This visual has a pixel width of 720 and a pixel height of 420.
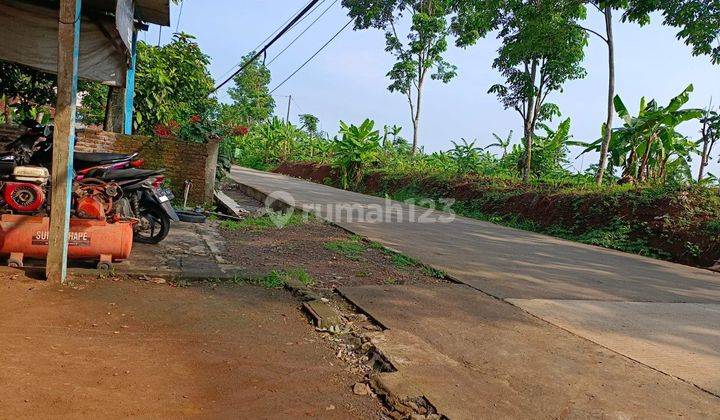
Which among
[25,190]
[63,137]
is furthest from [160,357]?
[25,190]

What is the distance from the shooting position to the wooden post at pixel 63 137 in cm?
388

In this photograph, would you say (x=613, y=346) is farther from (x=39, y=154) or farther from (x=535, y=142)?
(x=535, y=142)

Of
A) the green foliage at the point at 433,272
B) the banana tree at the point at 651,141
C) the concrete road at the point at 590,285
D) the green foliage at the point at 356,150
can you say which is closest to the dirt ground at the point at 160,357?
the green foliage at the point at 433,272

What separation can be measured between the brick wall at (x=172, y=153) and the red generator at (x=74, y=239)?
3770mm

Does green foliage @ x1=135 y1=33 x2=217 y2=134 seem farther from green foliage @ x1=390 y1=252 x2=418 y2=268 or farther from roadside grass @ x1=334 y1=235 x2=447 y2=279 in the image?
green foliage @ x1=390 y1=252 x2=418 y2=268

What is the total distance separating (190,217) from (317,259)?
104 inches

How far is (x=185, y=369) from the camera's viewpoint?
2762 mm

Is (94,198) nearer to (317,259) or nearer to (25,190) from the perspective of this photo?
(25,190)

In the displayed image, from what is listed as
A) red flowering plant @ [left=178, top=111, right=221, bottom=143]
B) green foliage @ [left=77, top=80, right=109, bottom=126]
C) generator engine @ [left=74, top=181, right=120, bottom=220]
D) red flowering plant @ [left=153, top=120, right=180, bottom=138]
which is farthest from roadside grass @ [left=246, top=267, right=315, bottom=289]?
green foliage @ [left=77, top=80, right=109, bottom=126]

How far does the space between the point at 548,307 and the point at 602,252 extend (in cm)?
487

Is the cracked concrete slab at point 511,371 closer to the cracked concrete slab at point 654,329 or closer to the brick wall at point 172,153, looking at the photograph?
the cracked concrete slab at point 654,329

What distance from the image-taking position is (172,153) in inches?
325

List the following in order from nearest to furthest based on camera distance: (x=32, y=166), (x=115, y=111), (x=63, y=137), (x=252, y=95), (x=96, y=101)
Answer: (x=63, y=137) → (x=32, y=166) → (x=115, y=111) → (x=96, y=101) → (x=252, y=95)

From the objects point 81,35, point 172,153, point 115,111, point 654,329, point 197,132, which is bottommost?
point 654,329
